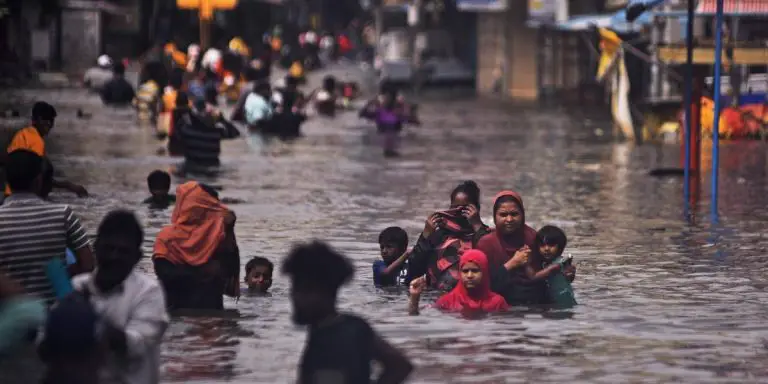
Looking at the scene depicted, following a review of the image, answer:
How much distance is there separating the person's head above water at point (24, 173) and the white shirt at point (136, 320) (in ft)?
6.03

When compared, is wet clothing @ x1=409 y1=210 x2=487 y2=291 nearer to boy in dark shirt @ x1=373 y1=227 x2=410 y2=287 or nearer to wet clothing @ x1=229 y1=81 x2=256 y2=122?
boy in dark shirt @ x1=373 y1=227 x2=410 y2=287

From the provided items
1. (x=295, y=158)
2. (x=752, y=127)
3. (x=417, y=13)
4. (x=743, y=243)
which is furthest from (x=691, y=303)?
(x=417, y=13)

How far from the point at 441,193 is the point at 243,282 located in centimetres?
849

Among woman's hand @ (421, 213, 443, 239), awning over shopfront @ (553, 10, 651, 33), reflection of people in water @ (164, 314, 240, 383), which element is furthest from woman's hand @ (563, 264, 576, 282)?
awning over shopfront @ (553, 10, 651, 33)

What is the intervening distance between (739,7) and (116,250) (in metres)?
24.6

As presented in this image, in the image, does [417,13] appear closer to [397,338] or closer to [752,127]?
[752,127]

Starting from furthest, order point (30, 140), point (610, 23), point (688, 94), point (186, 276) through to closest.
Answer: point (610, 23) → point (688, 94) → point (30, 140) → point (186, 276)

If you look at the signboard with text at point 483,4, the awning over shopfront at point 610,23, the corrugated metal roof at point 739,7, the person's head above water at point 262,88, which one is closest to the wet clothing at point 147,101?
the person's head above water at point 262,88

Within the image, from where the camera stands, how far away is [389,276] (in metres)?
12.6

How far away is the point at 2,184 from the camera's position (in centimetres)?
1814

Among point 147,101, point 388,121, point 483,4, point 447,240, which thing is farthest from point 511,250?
point 483,4

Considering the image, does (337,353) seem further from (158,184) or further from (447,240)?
(158,184)

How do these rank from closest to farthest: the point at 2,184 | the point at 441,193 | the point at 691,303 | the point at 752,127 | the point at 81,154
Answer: the point at 691,303, the point at 2,184, the point at 441,193, the point at 81,154, the point at 752,127

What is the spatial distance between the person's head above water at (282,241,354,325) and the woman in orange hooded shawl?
454 cm
